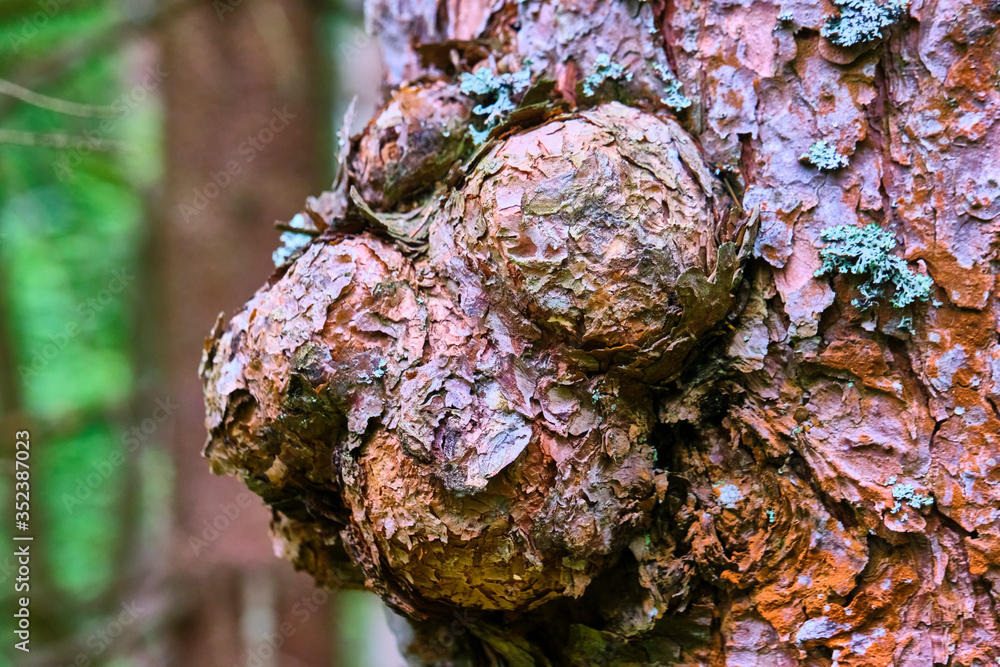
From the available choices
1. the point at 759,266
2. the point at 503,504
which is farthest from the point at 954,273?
the point at 503,504

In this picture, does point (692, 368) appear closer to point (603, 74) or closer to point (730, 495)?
point (730, 495)

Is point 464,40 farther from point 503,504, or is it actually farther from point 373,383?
point 503,504
